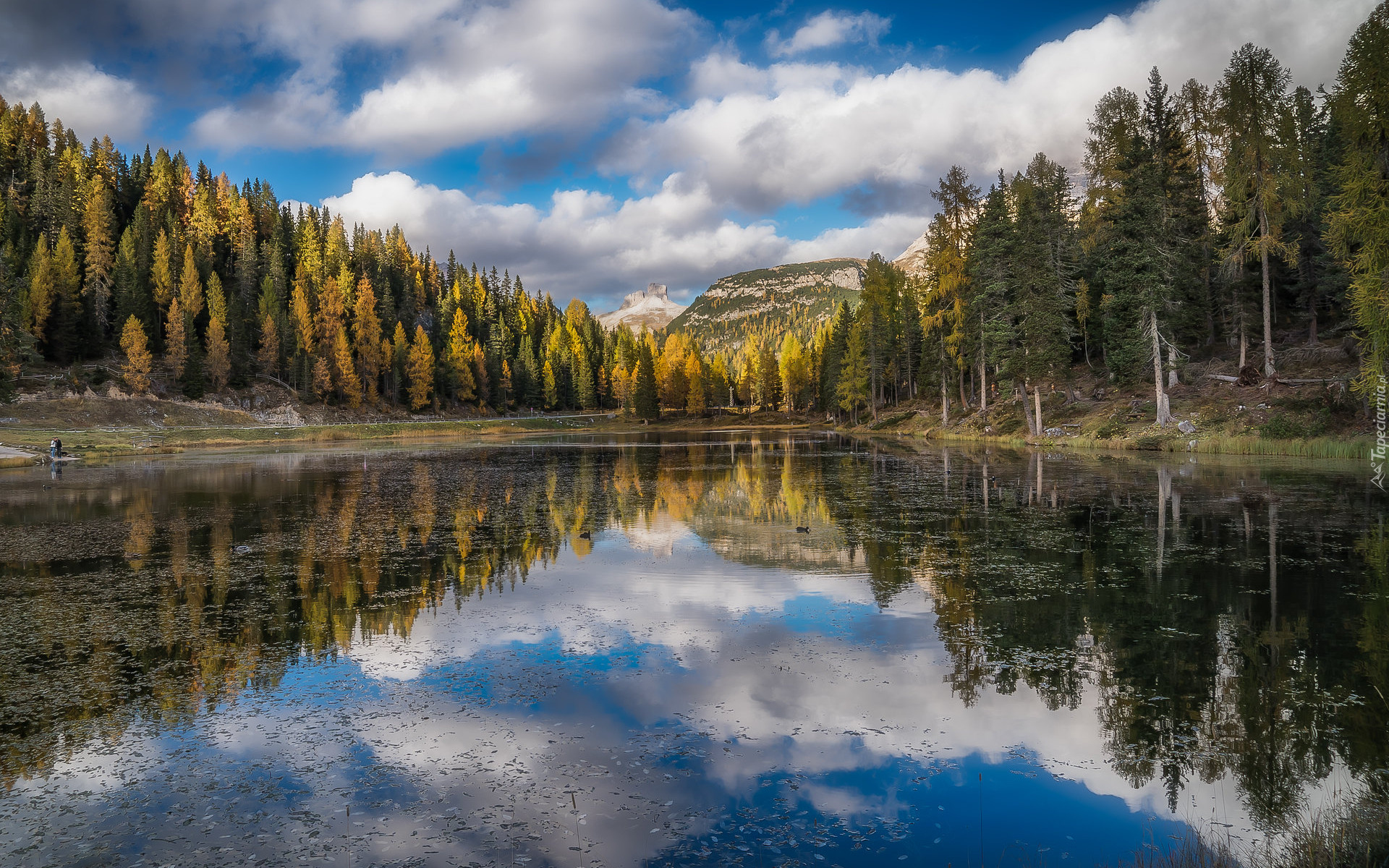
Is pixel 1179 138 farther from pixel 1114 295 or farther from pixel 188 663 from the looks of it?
pixel 188 663

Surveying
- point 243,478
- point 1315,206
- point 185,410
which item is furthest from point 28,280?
point 1315,206

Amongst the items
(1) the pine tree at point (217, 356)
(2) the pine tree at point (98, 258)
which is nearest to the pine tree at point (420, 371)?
(1) the pine tree at point (217, 356)

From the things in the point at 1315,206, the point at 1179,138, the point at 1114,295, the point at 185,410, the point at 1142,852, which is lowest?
the point at 1142,852

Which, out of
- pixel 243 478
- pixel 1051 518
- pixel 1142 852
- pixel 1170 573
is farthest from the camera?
pixel 243 478

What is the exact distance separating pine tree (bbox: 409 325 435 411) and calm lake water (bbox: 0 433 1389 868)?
269ft

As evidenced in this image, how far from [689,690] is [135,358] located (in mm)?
81210

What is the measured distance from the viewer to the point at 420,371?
98.5 m

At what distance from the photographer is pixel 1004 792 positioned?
242 inches

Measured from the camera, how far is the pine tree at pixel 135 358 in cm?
6856

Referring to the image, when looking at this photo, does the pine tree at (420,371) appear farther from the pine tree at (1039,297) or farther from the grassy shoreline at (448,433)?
the pine tree at (1039,297)

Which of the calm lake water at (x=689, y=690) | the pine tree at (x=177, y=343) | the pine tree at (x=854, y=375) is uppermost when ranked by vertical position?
the pine tree at (x=177, y=343)

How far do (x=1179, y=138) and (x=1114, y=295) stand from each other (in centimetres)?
1299

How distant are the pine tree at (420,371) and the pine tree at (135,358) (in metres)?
30.4

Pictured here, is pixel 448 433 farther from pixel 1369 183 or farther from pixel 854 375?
pixel 1369 183
